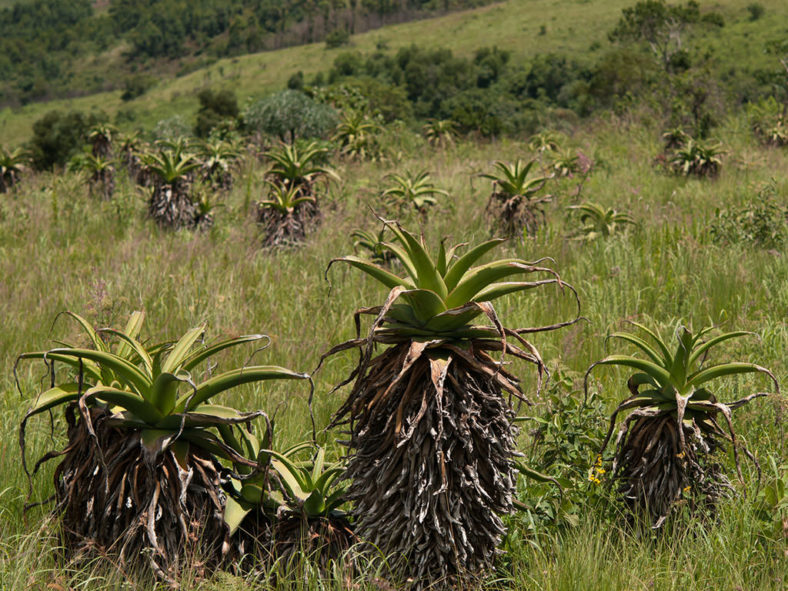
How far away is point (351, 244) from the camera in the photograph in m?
7.95

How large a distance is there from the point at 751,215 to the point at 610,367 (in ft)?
13.5

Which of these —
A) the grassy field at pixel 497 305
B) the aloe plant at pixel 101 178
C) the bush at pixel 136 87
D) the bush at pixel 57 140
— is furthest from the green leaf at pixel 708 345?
the bush at pixel 136 87

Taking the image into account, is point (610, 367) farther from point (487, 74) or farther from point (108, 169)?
point (487, 74)

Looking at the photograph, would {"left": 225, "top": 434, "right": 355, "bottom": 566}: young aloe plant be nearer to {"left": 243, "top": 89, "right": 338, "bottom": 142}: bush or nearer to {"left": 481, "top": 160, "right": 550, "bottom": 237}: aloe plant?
{"left": 481, "top": 160, "right": 550, "bottom": 237}: aloe plant

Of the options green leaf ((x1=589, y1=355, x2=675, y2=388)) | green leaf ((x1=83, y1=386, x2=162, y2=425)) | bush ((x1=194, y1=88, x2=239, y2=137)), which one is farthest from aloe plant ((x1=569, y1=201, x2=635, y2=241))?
bush ((x1=194, y1=88, x2=239, y2=137))

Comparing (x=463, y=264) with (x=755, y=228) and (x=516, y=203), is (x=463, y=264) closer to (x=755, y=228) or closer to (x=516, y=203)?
(x=516, y=203)

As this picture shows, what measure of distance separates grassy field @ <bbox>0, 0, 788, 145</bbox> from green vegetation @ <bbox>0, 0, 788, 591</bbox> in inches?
2071

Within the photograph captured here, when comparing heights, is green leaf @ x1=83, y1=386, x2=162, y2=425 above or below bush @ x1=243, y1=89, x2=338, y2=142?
below

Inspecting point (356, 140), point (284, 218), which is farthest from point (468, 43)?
point (284, 218)

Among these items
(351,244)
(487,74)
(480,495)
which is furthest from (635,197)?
(487,74)

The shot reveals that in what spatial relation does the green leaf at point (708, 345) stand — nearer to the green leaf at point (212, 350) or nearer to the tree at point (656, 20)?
the green leaf at point (212, 350)

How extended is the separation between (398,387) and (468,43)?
292 ft

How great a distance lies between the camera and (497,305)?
5.85 metres

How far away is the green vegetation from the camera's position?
2.54 metres
